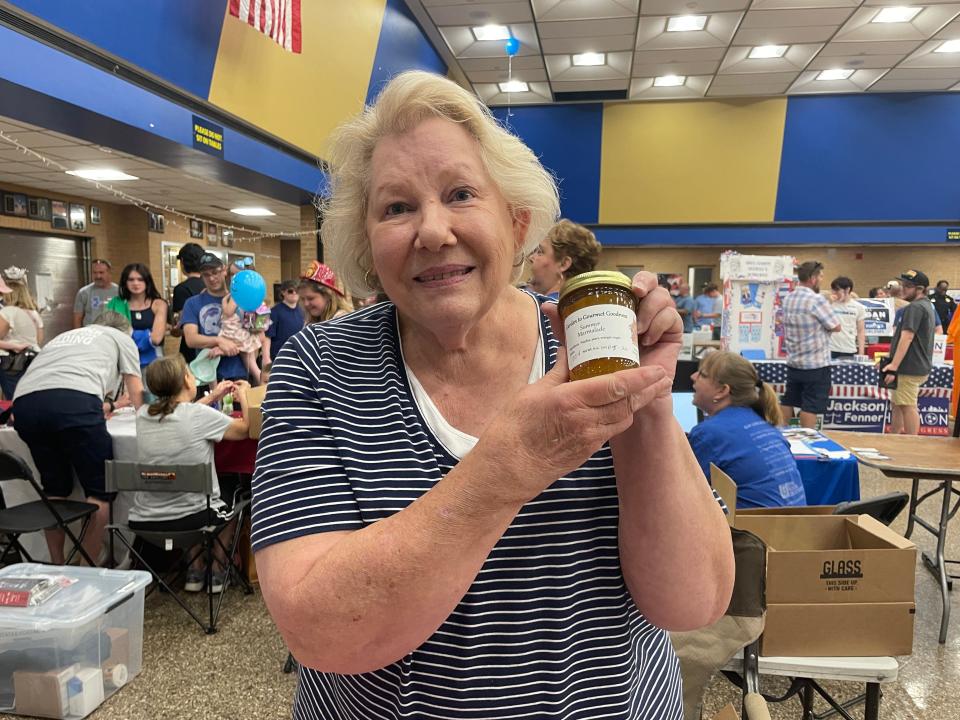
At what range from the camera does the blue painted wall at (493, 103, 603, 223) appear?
38.7 feet

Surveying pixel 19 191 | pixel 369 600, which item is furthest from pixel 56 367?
pixel 19 191

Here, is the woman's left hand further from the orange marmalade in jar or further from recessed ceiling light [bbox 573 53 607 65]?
recessed ceiling light [bbox 573 53 607 65]

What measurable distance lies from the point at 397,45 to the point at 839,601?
7799 millimetres

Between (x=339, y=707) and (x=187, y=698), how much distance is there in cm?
206

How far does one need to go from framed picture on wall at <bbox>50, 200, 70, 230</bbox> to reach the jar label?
11331mm

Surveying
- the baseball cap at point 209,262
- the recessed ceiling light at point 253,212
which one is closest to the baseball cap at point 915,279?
the baseball cap at point 209,262

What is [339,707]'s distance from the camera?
84 centimetres

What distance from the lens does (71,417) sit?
3027mm

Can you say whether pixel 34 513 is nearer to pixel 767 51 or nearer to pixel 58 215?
pixel 58 215

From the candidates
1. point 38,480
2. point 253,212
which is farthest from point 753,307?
point 253,212

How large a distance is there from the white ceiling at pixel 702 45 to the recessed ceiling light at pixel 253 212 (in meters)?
4.45

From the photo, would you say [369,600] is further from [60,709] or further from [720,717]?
[60,709]

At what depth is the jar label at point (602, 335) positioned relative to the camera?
2.08 feet

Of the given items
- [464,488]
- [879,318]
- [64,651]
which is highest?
[879,318]
